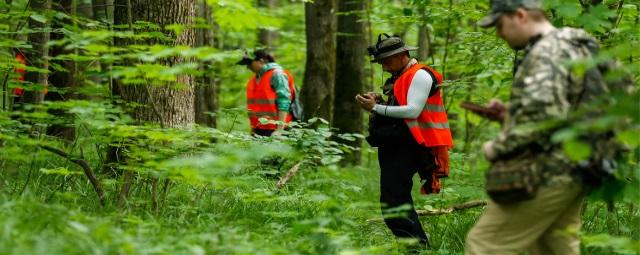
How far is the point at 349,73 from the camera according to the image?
40.3 feet

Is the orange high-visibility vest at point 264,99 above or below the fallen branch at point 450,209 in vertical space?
above

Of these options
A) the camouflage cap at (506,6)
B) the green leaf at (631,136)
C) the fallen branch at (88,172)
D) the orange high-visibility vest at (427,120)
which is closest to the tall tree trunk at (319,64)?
the orange high-visibility vest at (427,120)

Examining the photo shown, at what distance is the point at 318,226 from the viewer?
4.95 meters

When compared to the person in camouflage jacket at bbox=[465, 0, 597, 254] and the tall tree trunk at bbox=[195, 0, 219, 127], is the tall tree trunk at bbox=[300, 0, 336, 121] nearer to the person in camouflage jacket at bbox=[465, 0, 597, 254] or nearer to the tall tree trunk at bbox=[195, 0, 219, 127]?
the tall tree trunk at bbox=[195, 0, 219, 127]

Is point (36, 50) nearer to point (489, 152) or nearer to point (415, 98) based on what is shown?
point (415, 98)

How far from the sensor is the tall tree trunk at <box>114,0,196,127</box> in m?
6.92

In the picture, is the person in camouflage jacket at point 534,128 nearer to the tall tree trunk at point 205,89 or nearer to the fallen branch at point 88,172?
the fallen branch at point 88,172

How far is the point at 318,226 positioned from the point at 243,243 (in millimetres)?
653

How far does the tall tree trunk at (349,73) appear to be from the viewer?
12258 mm

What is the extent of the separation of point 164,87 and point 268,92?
2652 mm

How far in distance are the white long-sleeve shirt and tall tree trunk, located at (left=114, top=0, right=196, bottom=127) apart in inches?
81.6

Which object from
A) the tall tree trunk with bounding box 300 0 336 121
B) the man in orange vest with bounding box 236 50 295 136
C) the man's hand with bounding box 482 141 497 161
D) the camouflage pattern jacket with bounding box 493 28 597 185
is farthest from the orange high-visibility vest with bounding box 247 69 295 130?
the camouflage pattern jacket with bounding box 493 28 597 185

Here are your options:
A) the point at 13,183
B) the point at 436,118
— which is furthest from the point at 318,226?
the point at 13,183

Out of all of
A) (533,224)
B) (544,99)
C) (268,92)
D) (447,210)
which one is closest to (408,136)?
(447,210)
